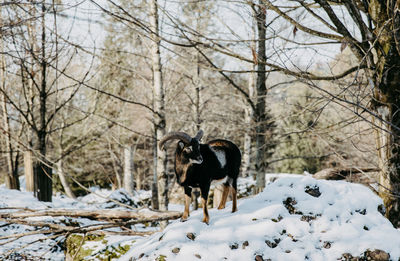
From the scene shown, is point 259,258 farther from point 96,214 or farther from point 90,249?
point 96,214

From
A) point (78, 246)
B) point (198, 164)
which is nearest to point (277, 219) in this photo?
point (198, 164)

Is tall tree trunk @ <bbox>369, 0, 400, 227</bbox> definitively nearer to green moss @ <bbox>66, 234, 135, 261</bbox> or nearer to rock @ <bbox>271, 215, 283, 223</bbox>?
rock @ <bbox>271, 215, 283, 223</bbox>

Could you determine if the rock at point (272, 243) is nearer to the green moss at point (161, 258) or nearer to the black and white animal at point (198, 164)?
the black and white animal at point (198, 164)

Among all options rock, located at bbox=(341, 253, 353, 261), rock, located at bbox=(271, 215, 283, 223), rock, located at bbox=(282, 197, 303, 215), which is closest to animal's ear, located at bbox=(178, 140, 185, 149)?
rock, located at bbox=(271, 215, 283, 223)

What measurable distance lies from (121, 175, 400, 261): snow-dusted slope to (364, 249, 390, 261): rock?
0.05 meters

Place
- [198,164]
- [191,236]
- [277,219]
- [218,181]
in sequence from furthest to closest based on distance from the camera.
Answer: [218,181], [277,219], [198,164], [191,236]

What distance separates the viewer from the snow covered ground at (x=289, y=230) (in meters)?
3.54

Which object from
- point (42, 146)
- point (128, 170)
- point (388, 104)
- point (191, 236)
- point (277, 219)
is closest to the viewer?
point (191, 236)

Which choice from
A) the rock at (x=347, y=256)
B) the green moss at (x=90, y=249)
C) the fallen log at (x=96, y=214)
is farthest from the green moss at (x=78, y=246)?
the rock at (x=347, y=256)

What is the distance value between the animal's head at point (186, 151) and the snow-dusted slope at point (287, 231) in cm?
75

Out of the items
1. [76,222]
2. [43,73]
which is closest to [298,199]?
[76,222]

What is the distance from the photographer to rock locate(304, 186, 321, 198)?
14.5 feet

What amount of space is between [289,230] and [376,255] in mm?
973

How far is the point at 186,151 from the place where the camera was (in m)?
3.74
